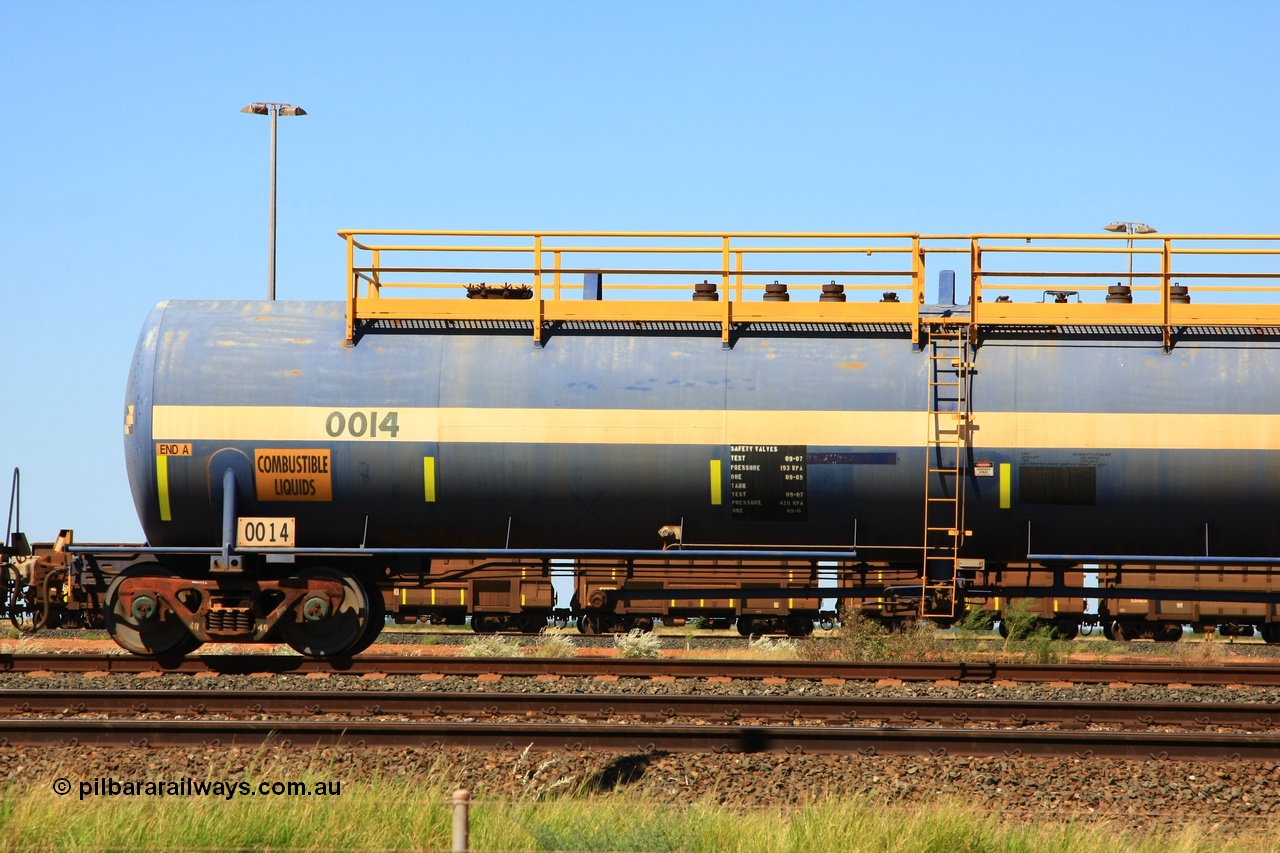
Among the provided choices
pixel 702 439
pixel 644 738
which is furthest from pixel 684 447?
pixel 644 738

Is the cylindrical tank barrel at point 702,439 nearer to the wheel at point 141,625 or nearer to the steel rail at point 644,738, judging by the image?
the wheel at point 141,625

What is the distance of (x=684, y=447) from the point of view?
43.5ft

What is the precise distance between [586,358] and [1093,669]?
7444 mm

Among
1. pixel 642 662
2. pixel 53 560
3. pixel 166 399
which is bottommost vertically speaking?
pixel 642 662

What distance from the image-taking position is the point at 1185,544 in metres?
13.3

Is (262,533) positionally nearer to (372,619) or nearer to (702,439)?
(372,619)

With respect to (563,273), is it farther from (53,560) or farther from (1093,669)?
(1093,669)

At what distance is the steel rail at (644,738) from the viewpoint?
967 cm

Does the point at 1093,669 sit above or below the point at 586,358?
below

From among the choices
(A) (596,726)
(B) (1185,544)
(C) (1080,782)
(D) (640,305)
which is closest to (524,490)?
(D) (640,305)

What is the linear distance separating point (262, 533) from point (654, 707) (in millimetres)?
5377

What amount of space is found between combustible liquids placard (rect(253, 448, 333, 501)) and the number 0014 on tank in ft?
1.35

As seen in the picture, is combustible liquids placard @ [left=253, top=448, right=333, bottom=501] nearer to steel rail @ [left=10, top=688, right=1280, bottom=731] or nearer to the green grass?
steel rail @ [left=10, top=688, right=1280, bottom=731]

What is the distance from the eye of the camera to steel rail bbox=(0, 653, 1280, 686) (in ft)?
46.3
